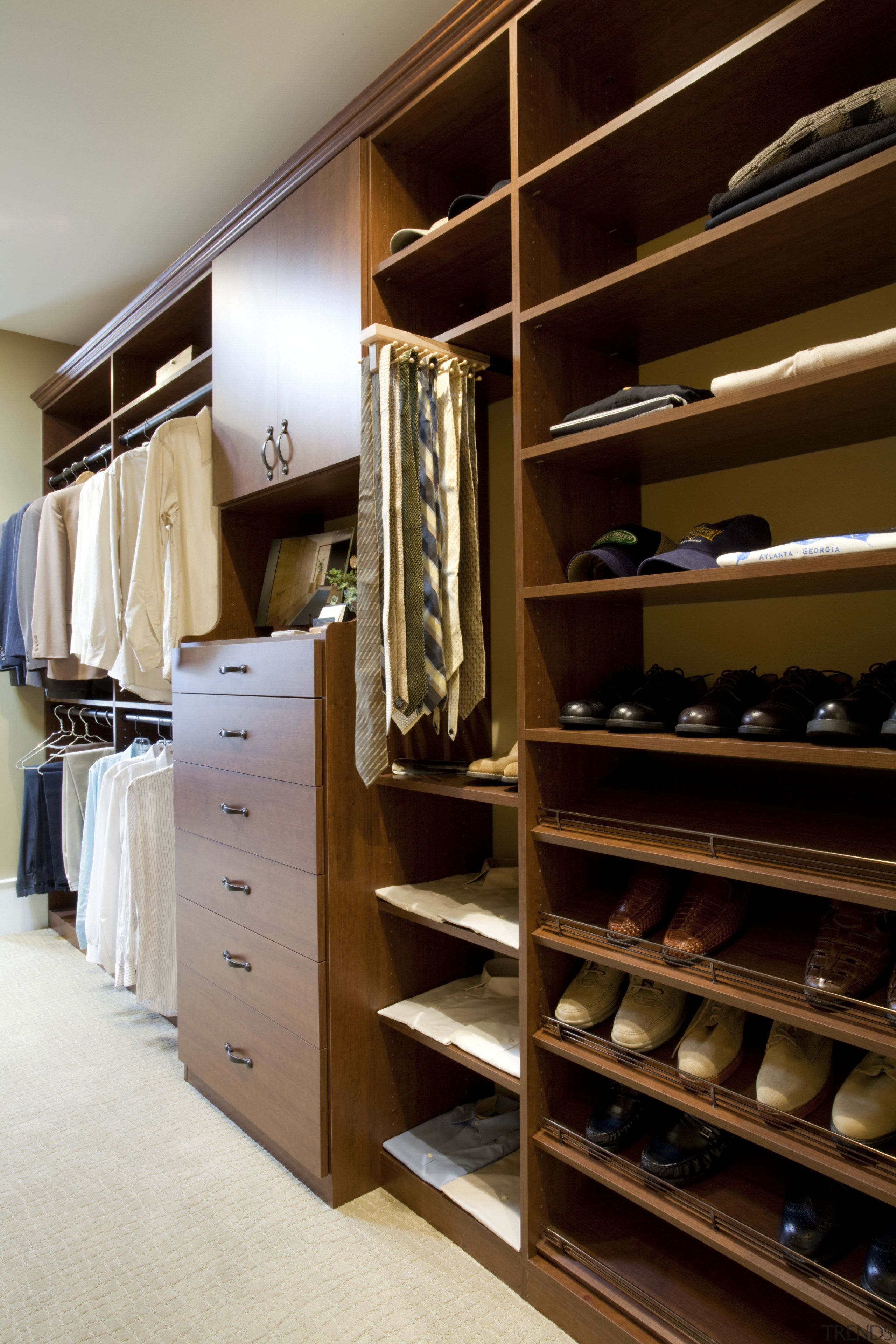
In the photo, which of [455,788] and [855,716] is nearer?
[855,716]

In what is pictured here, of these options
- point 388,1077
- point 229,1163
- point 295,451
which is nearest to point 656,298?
point 295,451

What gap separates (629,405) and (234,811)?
1.34 meters

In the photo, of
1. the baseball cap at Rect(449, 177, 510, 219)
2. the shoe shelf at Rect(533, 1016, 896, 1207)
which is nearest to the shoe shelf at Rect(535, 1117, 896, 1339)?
the shoe shelf at Rect(533, 1016, 896, 1207)

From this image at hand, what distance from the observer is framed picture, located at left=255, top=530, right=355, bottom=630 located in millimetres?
2373

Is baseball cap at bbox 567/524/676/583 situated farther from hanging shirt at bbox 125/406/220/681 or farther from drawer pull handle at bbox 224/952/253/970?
hanging shirt at bbox 125/406/220/681

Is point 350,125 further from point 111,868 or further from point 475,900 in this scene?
point 111,868

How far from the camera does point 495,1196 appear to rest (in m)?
1.61

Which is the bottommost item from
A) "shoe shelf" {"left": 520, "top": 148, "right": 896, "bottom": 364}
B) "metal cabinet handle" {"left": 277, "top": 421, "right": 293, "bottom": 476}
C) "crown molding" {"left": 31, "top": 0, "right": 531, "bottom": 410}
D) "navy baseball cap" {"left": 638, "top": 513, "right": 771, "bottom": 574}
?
"navy baseball cap" {"left": 638, "top": 513, "right": 771, "bottom": 574}

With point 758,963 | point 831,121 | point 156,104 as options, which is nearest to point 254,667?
point 758,963

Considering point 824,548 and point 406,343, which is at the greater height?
point 406,343

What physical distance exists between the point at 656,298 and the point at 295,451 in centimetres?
97

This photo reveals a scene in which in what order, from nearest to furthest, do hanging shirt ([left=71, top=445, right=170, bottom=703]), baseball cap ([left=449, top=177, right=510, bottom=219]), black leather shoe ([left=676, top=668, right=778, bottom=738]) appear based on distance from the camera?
black leather shoe ([left=676, top=668, right=778, bottom=738]), baseball cap ([left=449, top=177, right=510, bottom=219]), hanging shirt ([left=71, top=445, right=170, bottom=703])

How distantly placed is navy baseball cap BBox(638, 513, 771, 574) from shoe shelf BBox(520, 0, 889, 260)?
0.64m

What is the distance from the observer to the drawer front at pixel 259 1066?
173cm
